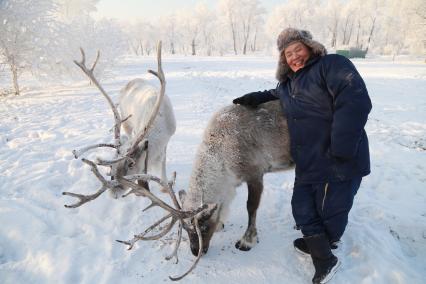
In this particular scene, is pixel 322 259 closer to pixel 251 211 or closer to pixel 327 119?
pixel 251 211

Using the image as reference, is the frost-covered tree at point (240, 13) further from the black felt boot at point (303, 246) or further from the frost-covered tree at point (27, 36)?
the black felt boot at point (303, 246)

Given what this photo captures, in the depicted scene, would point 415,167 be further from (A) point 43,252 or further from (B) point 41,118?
(B) point 41,118

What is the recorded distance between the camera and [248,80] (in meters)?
15.4

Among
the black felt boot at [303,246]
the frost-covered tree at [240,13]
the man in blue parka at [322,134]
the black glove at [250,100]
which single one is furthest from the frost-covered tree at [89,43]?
the frost-covered tree at [240,13]

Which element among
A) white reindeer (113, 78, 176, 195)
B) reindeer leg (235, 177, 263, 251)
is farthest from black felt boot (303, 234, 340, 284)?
white reindeer (113, 78, 176, 195)

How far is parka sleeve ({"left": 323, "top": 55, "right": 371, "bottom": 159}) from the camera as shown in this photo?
2.31m

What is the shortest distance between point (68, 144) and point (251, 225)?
15.5ft

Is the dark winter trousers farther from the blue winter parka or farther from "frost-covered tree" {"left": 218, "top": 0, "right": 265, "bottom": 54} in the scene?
"frost-covered tree" {"left": 218, "top": 0, "right": 265, "bottom": 54}

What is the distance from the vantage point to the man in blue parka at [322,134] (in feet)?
7.71

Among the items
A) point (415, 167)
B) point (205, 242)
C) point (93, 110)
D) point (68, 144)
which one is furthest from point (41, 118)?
point (415, 167)

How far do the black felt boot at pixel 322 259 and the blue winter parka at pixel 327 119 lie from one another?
55 cm

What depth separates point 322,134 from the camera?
2605 millimetres

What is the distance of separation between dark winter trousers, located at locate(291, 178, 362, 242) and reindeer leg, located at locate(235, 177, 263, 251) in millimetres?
410

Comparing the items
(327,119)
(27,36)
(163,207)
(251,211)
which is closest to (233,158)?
(251,211)
